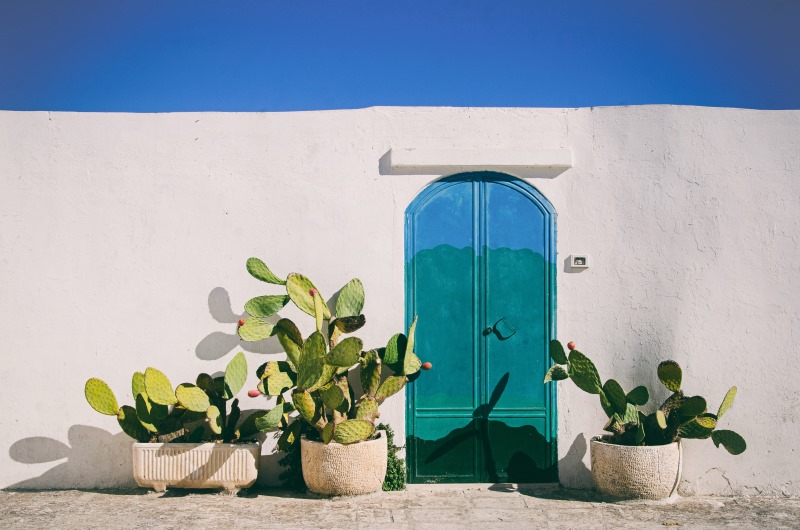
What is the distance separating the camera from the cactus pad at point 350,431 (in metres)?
4.99

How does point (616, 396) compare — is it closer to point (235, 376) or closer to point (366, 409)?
point (366, 409)

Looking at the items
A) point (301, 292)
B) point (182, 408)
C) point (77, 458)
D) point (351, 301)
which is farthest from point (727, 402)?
point (77, 458)

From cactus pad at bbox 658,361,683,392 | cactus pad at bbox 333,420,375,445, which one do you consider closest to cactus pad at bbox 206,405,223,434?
cactus pad at bbox 333,420,375,445

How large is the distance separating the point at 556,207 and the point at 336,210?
1.68m

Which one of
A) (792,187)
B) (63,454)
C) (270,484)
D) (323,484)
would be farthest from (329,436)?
(792,187)

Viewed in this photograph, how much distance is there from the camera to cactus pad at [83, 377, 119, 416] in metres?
5.25

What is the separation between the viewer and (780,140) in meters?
5.73

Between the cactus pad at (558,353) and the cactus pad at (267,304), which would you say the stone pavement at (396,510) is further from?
the cactus pad at (267,304)

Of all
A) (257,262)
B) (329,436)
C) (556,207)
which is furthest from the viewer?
(556,207)

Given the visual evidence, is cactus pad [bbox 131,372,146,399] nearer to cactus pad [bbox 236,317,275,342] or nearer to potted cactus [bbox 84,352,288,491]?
potted cactus [bbox 84,352,288,491]

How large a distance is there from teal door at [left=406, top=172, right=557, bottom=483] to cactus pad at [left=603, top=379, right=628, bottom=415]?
512 mm

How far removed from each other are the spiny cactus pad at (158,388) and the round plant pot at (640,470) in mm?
3036

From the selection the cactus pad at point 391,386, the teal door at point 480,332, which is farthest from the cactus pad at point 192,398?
the teal door at point 480,332

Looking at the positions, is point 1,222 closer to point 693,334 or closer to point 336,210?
point 336,210
